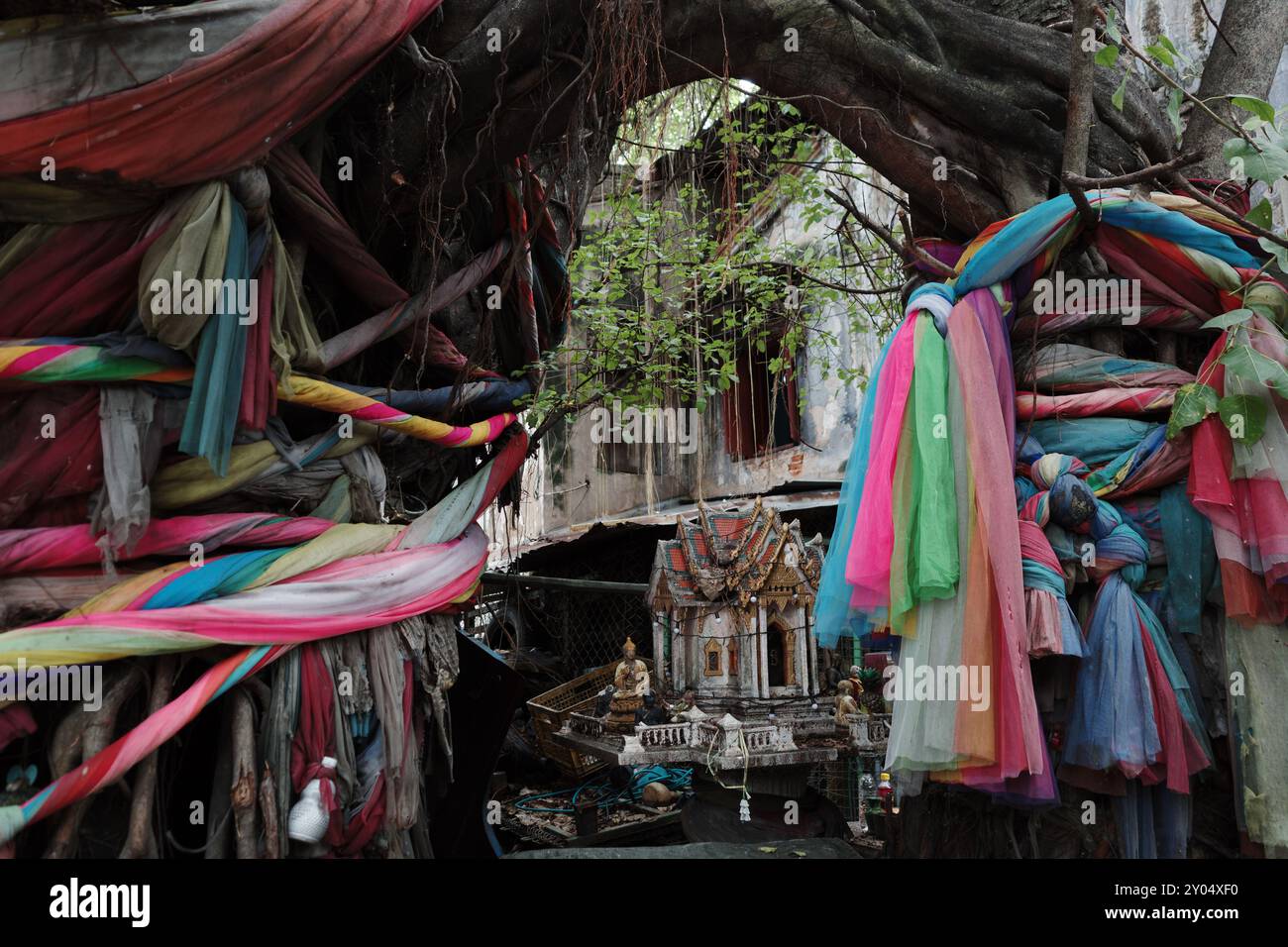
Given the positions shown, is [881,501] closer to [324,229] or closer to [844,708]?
[324,229]

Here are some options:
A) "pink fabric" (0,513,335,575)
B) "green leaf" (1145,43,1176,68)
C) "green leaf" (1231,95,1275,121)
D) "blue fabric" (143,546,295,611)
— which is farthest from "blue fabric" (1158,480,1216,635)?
"blue fabric" (143,546,295,611)

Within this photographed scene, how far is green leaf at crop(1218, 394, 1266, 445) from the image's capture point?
10.8 ft

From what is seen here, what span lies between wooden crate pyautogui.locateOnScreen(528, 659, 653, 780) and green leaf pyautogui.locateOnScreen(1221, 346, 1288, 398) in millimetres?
5991

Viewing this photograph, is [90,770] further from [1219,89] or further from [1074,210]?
[1219,89]

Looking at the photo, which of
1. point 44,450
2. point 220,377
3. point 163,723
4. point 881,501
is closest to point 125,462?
point 44,450

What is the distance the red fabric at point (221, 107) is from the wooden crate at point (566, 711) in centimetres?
591

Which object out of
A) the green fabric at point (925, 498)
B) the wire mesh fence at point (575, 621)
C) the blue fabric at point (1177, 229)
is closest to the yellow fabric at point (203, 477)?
the green fabric at point (925, 498)

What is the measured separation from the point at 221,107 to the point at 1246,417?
143 inches

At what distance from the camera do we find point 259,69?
3377 mm

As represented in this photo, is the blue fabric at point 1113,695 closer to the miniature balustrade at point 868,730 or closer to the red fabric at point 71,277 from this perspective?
A: the miniature balustrade at point 868,730

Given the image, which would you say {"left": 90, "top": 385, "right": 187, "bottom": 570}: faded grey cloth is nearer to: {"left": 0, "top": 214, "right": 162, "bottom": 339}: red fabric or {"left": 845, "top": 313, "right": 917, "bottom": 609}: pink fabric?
{"left": 0, "top": 214, "right": 162, "bottom": 339}: red fabric

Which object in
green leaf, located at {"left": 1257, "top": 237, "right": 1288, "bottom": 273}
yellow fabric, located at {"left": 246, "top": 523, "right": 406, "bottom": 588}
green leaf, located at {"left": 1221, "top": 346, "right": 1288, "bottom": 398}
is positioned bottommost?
yellow fabric, located at {"left": 246, "top": 523, "right": 406, "bottom": 588}

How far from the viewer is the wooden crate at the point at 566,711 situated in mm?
8766
